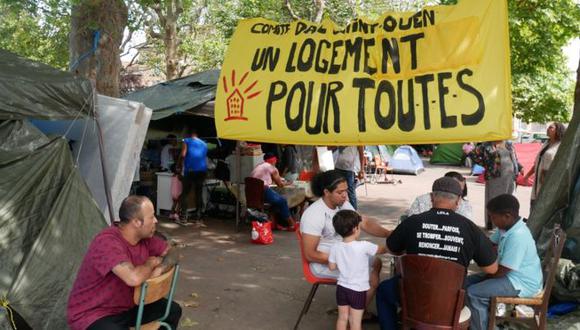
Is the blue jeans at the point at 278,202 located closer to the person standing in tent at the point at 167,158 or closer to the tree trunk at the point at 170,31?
the person standing in tent at the point at 167,158

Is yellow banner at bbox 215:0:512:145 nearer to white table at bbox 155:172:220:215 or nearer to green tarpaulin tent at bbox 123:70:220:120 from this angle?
green tarpaulin tent at bbox 123:70:220:120

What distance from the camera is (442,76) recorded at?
11.9 ft

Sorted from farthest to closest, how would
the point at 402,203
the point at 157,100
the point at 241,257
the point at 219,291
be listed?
the point at 402,203 < the point at 157,100 < the point at 241,257 < the point at 219,291

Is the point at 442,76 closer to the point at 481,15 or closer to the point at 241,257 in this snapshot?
the point at 481,15

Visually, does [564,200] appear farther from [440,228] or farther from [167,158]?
[167,158]

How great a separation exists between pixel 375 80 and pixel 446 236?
1295mm

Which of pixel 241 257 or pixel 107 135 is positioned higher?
pixel 107 135

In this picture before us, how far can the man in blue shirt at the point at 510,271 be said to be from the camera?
12.4 ft

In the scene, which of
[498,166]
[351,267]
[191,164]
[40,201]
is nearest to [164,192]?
[191,164]

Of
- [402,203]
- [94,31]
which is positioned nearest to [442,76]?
[94,31]

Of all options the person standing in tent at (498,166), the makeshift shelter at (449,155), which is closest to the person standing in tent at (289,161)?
the person standing in tent at (498,166)

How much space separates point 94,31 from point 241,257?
13.4 ft

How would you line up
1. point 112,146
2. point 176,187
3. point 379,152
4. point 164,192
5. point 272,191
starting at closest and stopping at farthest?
point 112,146 < point 272,191 < point 176,187 < point 164,192 < point 379,152

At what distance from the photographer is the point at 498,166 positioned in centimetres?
781
